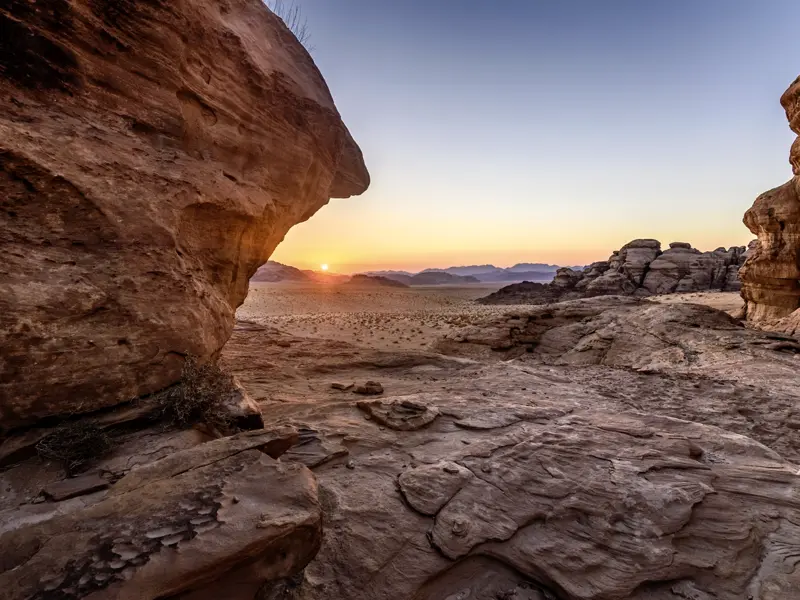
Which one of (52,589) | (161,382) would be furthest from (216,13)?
(52,589)

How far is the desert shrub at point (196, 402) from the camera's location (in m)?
4.12

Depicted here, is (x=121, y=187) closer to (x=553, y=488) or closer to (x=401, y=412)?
(x=401, y=412)

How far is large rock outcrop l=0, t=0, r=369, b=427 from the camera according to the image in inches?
148

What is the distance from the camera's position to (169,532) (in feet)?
8.27

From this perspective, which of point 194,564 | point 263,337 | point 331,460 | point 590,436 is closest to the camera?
point 194,564

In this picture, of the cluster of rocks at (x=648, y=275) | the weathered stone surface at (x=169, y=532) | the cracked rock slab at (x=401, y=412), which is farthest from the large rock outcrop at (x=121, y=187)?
the cluster of rocks at (x=648, y=275)

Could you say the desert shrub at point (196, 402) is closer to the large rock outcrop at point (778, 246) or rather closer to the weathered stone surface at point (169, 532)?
the weathered stone surface at point (169, 532)

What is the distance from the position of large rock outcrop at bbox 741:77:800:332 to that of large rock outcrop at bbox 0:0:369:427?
2093 cm

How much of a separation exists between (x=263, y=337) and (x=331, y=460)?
8068 millimetres

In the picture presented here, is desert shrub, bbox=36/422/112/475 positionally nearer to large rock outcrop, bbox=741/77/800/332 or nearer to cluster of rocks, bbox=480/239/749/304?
large rock outcrop, bbox=741/77/800/332

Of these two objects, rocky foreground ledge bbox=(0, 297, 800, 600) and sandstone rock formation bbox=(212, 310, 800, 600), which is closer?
rocky foreground ledge bbox=(0, 297, 800, 600)

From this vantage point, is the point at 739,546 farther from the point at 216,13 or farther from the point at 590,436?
the point at 216,13

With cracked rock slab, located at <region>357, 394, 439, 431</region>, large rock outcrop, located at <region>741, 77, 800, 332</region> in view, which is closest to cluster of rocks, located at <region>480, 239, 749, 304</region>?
large rock outcrop, located at <region>741, 77, 800, 332</region>

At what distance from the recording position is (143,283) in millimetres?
4570
